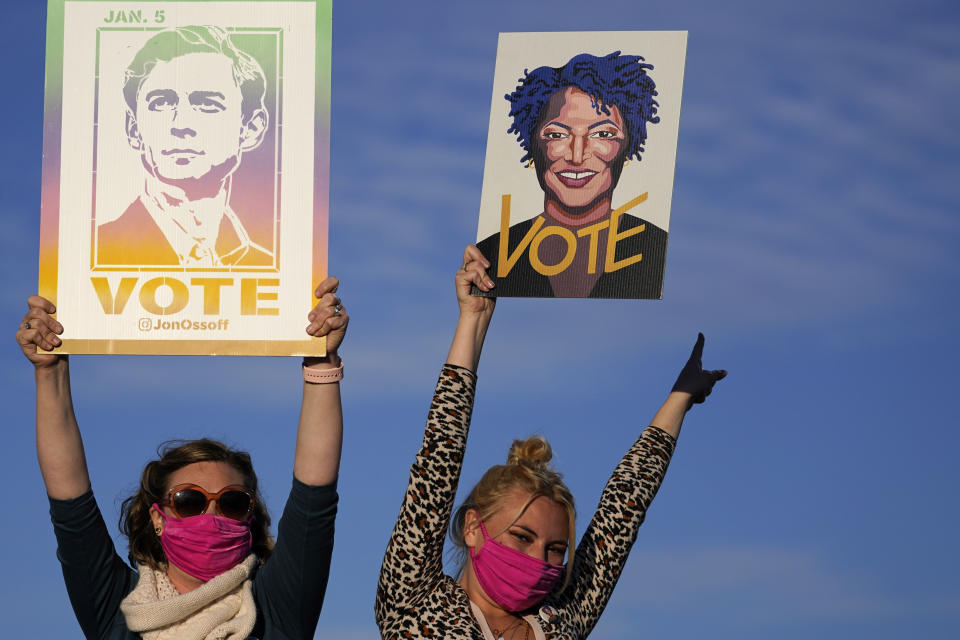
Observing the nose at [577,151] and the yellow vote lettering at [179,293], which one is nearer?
the yellow vote lettering at [179,293]

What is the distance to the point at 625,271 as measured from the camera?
746cm

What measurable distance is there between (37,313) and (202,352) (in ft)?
2.69

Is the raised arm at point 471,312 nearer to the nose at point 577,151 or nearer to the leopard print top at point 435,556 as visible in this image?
the leopard print top at point 435,556

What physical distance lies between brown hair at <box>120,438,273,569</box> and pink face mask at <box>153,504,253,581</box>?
0.16 meters

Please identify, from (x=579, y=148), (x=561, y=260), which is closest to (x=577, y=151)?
(x=579, y=148)

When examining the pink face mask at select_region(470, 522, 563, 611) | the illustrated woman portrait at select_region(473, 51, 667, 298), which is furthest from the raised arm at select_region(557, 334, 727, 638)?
the illustrated woman portrait at select_region(473, 51, 667, 298)

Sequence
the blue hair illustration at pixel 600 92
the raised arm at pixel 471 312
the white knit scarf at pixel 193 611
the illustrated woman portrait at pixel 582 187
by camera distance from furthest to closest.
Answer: the blue hair illustration at pixel 600 92, the illustrated woman portrait at pixel 582 187, the raised arm at pixel 471 312, the white knit scarf at pixel 193 611

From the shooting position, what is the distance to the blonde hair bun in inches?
299

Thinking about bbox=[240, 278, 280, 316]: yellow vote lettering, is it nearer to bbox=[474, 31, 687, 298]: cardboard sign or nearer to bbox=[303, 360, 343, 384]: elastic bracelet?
bbox=[303, 360, 343, 384]: elastic bracelet

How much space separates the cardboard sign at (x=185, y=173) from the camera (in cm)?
706

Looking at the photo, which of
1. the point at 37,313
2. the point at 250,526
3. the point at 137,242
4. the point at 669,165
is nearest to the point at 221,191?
the point at 137,242

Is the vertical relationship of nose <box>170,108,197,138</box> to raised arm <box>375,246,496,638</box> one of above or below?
above

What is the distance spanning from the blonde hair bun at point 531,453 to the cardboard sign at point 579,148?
2.84 feet

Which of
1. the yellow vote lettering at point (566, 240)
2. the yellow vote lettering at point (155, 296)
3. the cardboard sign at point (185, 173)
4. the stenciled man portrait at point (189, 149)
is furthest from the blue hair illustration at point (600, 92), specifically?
the yellow vote lettering at point (155, 296)
